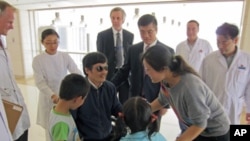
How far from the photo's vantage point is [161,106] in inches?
60.1

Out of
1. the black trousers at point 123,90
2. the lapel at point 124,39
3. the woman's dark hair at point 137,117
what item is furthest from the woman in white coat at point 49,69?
the woman's dark hair at point 137,117

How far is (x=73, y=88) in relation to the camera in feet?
4.04

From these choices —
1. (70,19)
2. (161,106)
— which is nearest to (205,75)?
(161,106)

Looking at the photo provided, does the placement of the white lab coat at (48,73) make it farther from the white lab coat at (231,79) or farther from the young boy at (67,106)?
the white lab coat at (231,79)

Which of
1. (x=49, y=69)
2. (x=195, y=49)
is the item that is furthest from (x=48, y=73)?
(x=195, y=49)

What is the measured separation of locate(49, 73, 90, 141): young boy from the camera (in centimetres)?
120

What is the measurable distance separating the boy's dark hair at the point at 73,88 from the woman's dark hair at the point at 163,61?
390 millimetres

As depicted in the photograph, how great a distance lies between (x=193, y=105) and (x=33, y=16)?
605cm

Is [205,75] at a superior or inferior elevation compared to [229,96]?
superior

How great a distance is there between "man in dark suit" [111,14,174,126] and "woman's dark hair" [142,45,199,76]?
1.85ft

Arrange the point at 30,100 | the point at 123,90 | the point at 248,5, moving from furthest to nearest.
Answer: the point at 30,100 → the point at 248,5 → the point at 123,90

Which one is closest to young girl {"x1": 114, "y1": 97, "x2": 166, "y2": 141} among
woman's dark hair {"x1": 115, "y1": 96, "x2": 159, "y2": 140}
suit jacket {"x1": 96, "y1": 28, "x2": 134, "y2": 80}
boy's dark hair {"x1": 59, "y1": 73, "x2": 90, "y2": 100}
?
woman's dark hair {"x1": 115, "y1": 96, "x2": 159, "y2": 140}

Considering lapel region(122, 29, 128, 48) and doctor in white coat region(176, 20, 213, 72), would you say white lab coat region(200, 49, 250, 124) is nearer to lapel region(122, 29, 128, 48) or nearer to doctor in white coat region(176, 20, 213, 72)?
lapel region(122, 29, 128, 48)

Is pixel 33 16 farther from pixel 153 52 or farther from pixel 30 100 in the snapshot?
pixel 153 52
